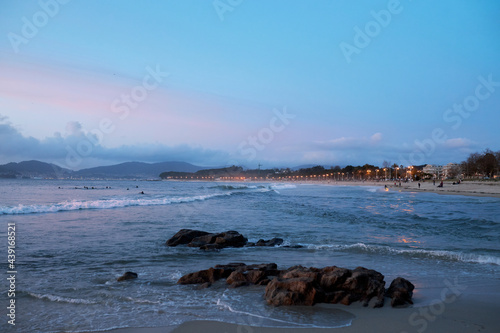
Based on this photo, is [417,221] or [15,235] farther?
[417,221]

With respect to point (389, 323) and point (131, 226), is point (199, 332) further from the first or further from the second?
point (131, 226)

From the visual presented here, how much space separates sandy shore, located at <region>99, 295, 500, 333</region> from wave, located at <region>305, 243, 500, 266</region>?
14.1ft

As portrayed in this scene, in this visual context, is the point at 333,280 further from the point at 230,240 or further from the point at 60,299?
the point at 230,240

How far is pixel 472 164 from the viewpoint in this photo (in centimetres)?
11900

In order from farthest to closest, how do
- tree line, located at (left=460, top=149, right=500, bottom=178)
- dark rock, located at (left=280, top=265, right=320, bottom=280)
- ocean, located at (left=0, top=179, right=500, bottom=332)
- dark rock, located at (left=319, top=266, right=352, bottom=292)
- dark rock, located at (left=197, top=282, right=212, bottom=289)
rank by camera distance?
tree line, located at (left=460, top=149, right=500, bottom=178) < dark rock, located at (left=197, top=282, right=212, bottom=289) < dark rock, located at (left=280, top=265, right=320, bottom=280) < dark rock, located at (left=319, top=266, right=352, bottom=292) < ocean, located at (left=0, top=179, right=500, bottom=332)

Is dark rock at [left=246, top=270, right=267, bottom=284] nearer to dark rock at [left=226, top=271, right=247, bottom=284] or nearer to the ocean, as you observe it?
dark rock at [left=226, top=271, right=247, bottom=284]

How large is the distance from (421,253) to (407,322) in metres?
6.02

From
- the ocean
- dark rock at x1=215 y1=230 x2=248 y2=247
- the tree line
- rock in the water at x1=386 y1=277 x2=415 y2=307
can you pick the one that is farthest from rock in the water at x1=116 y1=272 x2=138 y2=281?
the tree line

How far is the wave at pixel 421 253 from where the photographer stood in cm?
976

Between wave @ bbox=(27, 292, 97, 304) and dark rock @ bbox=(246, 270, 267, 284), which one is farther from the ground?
dark rock @ bbox=(246, 270, 267, 284)

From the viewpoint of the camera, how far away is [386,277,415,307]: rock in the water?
597 cm

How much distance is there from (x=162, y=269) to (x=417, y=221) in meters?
16.0

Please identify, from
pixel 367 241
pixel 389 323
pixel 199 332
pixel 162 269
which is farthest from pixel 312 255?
pixel 199 332

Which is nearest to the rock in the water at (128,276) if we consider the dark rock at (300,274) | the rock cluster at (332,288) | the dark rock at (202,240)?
the rock cluster at (332,288)
